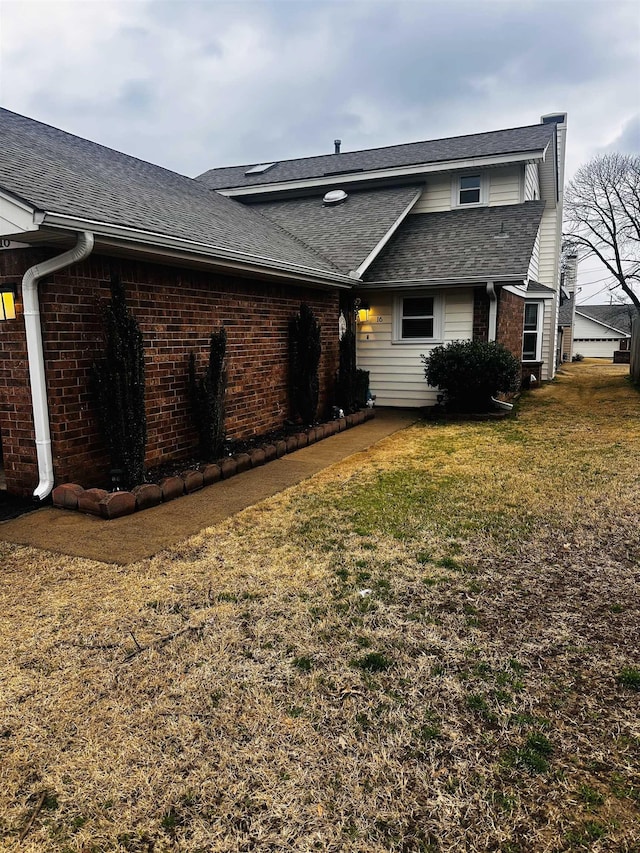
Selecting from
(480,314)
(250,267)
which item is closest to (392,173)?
(480,314)

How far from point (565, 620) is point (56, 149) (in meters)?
8.02

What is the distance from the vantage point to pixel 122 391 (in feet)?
16.9

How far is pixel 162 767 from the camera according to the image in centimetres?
208

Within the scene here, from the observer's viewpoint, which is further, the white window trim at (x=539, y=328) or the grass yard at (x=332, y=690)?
the white window trim at (x=539, y=328)

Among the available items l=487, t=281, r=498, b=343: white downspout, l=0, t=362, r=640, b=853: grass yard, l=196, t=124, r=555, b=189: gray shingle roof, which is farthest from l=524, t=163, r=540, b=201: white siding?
l=0, t=362, r=640, b=853: grass yard

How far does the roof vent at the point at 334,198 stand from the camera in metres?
13.3

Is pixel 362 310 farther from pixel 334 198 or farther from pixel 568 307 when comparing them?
pixel 568 307

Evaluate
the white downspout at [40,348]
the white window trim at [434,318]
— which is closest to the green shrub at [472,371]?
the white window trim at [434,318]

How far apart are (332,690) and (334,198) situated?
12760mm

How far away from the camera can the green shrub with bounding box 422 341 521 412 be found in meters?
10.1

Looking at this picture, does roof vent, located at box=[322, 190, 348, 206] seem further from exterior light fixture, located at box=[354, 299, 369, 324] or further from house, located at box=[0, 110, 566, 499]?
exterior light fixture, located at box=[354, 299, 369, 324]

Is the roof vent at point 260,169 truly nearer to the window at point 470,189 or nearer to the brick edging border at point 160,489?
the window at point 470,189

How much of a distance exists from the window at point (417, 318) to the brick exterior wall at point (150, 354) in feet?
11.0

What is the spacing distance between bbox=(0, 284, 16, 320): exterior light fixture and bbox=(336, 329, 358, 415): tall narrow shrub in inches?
249
